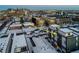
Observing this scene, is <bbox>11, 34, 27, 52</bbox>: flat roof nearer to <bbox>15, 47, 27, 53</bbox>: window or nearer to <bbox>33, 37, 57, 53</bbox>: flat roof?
<bbox>15, 47, 27, 53</bbox>: window

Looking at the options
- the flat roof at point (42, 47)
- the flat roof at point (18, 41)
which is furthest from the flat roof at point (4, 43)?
the flat roof at point (42, 47)

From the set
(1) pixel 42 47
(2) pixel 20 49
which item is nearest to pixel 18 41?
(2) pixel 20 49

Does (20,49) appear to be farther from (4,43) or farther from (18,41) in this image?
(4,43)

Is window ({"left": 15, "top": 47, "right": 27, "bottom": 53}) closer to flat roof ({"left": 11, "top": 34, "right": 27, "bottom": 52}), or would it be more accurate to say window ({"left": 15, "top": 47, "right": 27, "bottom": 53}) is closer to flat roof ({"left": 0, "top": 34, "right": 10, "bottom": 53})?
flat roof ({"left": 11, "top": 34, "right": 27, "bottom": 52})

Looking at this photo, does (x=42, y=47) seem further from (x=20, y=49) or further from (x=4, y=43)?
(x=4, y=43)

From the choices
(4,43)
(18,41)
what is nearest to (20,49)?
(18,41)

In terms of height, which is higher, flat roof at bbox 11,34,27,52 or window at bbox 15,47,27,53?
flat roof at bbox 11,34,27,52

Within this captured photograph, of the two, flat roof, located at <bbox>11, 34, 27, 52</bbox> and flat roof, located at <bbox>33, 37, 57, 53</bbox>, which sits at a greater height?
flat roof, located at <bbox>11, 34, 27, 52</bbox>

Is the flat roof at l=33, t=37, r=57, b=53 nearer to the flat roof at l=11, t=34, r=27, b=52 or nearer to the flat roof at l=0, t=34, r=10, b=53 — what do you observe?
the flat roof at l=11, t=34, r=27, b=52

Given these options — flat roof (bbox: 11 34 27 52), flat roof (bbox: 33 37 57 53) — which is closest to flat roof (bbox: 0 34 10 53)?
flat roof (bbox: 11 34 27 52)

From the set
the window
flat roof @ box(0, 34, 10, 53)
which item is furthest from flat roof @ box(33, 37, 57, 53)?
flat roof @ box(0, 34, 10, 53)

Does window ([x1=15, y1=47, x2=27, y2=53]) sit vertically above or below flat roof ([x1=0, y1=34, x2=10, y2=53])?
below
